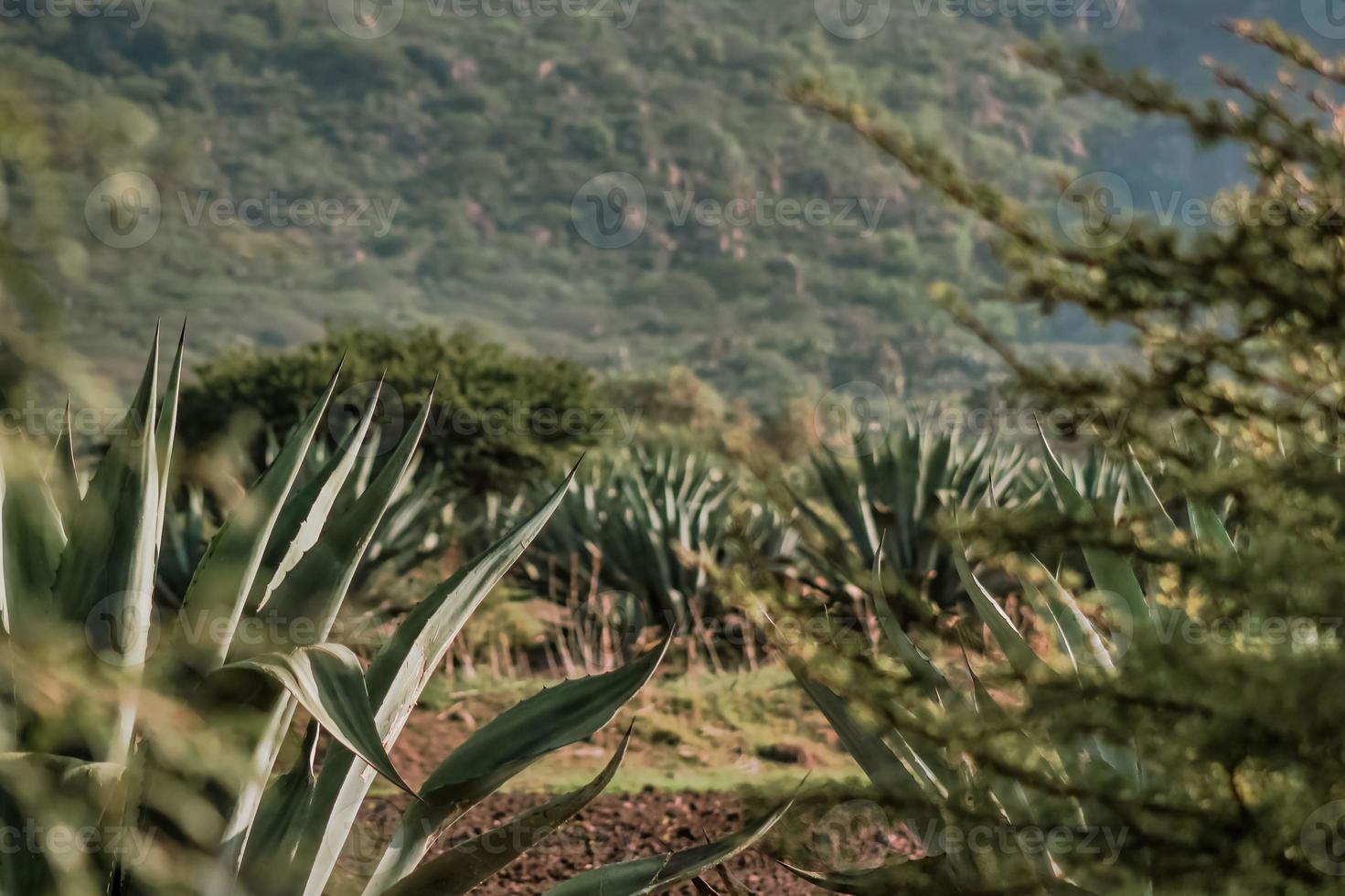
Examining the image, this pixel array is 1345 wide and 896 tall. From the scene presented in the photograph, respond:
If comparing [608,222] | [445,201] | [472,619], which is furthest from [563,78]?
[472,619]

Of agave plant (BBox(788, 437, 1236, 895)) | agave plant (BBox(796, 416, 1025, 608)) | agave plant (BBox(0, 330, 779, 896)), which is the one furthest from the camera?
agave plant (BBox(796, 416, 1025, 608))

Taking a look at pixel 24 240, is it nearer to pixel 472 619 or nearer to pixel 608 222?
pixel 472 619

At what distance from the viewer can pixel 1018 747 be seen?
1892 millimetres

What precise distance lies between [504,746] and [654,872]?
348mm

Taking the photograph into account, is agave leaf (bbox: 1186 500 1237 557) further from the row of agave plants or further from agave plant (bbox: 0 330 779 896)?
the row of agave plants

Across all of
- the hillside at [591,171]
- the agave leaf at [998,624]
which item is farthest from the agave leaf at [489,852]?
the hillside at [591,171]

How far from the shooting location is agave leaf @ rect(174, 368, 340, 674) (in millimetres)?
2166

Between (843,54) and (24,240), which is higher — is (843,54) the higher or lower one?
the lower one

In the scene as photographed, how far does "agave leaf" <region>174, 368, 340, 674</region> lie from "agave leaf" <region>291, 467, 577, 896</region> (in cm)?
29

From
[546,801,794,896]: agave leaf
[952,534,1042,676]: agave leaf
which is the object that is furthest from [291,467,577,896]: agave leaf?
[952,534,1042,676]: agave leaf

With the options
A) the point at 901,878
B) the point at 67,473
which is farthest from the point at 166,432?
the point at 901,878

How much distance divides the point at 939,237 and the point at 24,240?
12443cm

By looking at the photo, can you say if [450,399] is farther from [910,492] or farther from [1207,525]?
[1207,525]

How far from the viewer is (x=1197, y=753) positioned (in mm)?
1496
